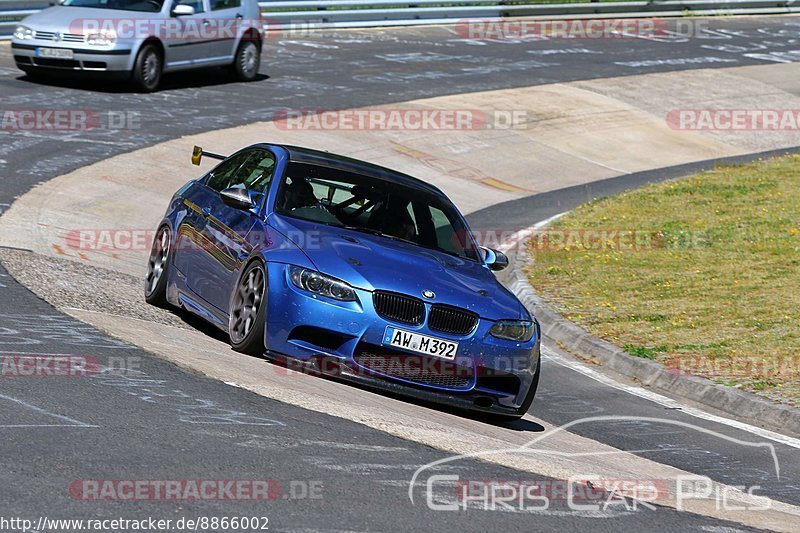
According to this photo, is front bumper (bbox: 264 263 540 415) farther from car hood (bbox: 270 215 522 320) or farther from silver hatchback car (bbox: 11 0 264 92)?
silver hatchback car (bbox: 11 0 264 92)

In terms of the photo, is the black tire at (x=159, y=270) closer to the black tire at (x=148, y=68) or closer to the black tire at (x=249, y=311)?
the black tire at (x=249, y=311)

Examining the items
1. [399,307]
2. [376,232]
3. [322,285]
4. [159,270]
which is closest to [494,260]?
[376,232]

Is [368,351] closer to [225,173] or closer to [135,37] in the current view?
[225,173]

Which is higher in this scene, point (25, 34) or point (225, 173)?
point (25, 34)

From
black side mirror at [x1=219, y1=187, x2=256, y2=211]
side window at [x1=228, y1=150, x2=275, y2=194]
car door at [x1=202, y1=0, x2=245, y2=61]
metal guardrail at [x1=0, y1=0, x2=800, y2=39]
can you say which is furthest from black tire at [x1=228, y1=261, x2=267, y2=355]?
metal guardrail at [x1=0, y1=0, x2=800, y2=39]

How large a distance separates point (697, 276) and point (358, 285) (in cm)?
666

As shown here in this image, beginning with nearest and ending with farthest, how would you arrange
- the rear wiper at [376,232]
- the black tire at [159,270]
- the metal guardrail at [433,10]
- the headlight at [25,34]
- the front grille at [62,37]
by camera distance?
the rear wiper at [376,232] < the black tire at [159,270] < the front grille at [62,37] < the headlight at [25,34] < the metal guardrail at [433,10]

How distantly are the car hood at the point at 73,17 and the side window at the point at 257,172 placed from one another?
11127 mm

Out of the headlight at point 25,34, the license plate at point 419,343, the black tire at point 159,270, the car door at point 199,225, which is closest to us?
the license plate at point 419,343

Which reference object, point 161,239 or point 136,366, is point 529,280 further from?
point 136,366

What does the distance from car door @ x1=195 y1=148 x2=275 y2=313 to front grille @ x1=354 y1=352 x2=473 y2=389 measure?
1.35 m

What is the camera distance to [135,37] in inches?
827

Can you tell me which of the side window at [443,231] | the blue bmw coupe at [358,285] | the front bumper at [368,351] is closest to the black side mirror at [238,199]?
the blue bmw coupe at [358,285]

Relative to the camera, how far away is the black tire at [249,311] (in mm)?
8570
